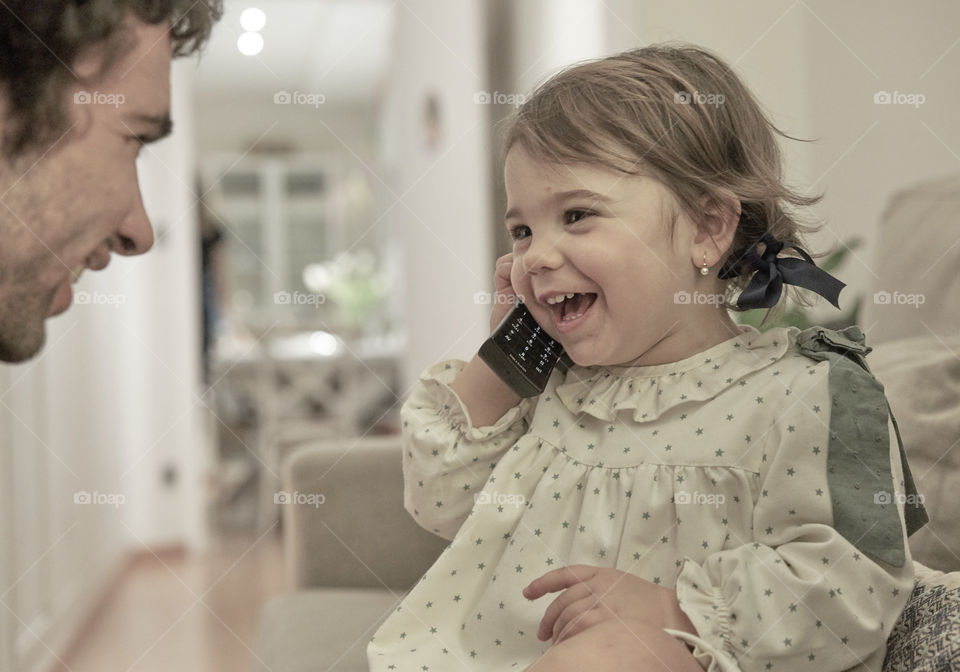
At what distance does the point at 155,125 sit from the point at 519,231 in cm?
43

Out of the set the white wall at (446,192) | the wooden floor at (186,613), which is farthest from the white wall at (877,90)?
the wooden floor at (186,613)

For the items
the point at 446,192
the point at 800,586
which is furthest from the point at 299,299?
the point at 446,192

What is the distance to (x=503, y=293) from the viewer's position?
872 mm

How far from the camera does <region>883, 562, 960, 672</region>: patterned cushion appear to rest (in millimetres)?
587

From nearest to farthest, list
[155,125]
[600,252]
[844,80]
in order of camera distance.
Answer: [600,252] < [155,125] < [844,80]

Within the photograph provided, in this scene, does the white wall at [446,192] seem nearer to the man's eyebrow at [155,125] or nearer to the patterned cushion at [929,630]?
the man's eyebrow at [155,125]

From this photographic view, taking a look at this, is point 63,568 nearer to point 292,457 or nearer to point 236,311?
point 292,457

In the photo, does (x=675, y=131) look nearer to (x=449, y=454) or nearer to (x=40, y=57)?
(x=449, y=454)

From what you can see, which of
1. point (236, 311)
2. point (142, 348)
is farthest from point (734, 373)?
point (236, 311)

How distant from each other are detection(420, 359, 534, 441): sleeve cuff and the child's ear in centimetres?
22

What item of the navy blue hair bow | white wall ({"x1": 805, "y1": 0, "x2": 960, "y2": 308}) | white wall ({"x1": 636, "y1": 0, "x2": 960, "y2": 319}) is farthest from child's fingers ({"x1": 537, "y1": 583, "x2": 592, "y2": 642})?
white wall ({"x1": 805, "y1": 0, "x2": 960, "y2": 308})

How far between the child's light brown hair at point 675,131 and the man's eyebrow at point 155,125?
0.38 m

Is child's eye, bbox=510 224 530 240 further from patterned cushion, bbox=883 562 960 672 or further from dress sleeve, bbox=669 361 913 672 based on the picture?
patterned cushion, bbox=883 562 960 672

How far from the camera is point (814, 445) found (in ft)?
2.23
